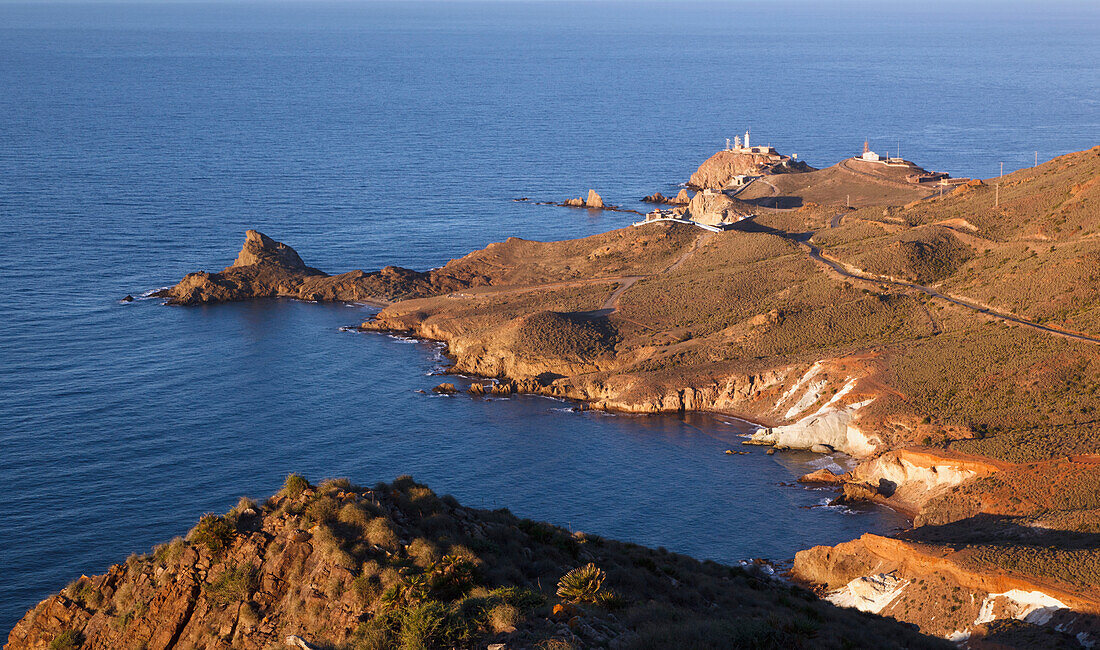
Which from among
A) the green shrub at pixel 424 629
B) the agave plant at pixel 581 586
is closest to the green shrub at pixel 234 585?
the green shrub at pixel 424 629

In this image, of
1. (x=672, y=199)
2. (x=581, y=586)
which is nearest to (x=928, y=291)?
(x=581, y=586)

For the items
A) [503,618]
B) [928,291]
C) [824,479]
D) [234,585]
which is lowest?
[824,479]

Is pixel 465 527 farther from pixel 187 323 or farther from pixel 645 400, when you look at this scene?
pixel 187 323

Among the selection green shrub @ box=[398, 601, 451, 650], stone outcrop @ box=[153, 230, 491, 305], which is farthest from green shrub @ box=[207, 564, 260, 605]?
stone outcrop @ box=[153, 230, 491, 305]

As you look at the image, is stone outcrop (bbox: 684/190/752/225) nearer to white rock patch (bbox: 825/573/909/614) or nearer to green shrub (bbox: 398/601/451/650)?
white rock patch (bbox: 825/573/909/614)

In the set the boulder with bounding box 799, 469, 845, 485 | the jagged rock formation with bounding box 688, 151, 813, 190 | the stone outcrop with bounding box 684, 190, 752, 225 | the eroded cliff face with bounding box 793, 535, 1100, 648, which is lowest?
the boulder with bounding box 799, 469, 845, 485

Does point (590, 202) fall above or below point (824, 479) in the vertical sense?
above

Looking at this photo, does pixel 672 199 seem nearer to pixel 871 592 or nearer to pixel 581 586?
pixel 871 592
